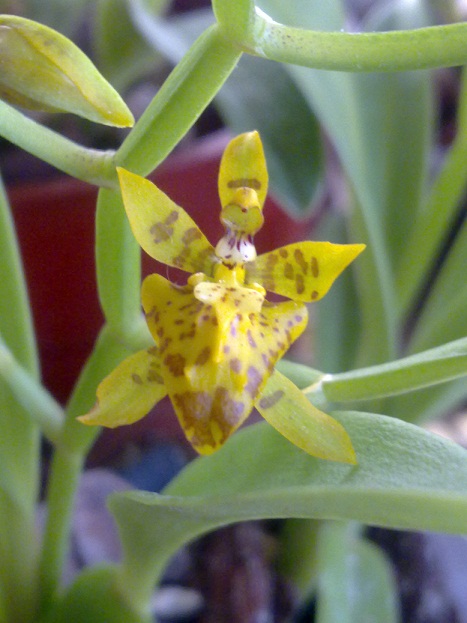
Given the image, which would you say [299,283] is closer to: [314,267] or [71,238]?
[314,267]

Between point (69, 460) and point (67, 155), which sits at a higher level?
point (67, 155)

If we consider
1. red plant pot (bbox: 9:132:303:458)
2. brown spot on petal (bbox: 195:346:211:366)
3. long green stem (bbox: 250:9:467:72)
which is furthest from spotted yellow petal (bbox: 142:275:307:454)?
red plant pot (bbox: 9:132:303:458)

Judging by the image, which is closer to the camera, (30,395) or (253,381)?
(253,381)

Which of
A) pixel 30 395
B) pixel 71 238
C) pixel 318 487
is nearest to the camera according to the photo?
pixel 318 487

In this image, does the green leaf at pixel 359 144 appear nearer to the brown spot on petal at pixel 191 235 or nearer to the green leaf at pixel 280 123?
the green leaf at pixel 280 123

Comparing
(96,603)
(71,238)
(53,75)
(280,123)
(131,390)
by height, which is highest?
(280,123)

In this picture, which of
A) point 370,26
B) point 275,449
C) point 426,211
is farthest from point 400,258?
point 275,449

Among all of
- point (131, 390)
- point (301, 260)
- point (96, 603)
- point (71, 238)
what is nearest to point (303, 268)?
point (301, 260)
